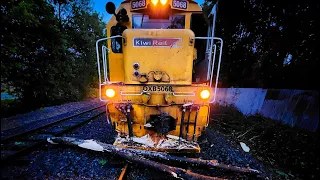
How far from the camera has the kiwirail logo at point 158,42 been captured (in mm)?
3199

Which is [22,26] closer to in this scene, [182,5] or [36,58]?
[36,58]

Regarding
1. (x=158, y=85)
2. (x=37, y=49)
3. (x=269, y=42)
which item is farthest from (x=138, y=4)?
(x=37, y=49)

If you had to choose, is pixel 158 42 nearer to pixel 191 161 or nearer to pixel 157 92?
pixel 157 92

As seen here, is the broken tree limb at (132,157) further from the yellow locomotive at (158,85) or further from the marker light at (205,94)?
the marker light at (205,94)

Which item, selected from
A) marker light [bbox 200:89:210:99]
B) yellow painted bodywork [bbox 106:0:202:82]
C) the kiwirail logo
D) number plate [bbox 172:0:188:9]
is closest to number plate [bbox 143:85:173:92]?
marker light [bbox 200:89:210:99]

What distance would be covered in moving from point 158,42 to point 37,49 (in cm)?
859

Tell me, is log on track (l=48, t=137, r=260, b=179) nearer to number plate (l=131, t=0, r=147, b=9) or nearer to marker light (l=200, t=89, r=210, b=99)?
marker light (l=200, t=89, r=210, b=99)

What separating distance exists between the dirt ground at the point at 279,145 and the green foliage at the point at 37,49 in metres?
8.78

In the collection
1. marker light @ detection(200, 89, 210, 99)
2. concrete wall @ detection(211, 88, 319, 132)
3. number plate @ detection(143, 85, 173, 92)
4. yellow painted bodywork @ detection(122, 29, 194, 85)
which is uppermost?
yellow painted bodywork @ detection(122, 29, 194, 85)

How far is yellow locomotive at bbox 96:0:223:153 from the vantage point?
2.93 m

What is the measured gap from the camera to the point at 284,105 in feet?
15.5

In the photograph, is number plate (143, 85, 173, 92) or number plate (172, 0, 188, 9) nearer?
number plate (143, 85, 173, 92)

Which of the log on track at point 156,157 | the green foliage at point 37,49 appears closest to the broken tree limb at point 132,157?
the log on track at point 156,157

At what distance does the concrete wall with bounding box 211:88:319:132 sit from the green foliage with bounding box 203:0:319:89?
543 mm
